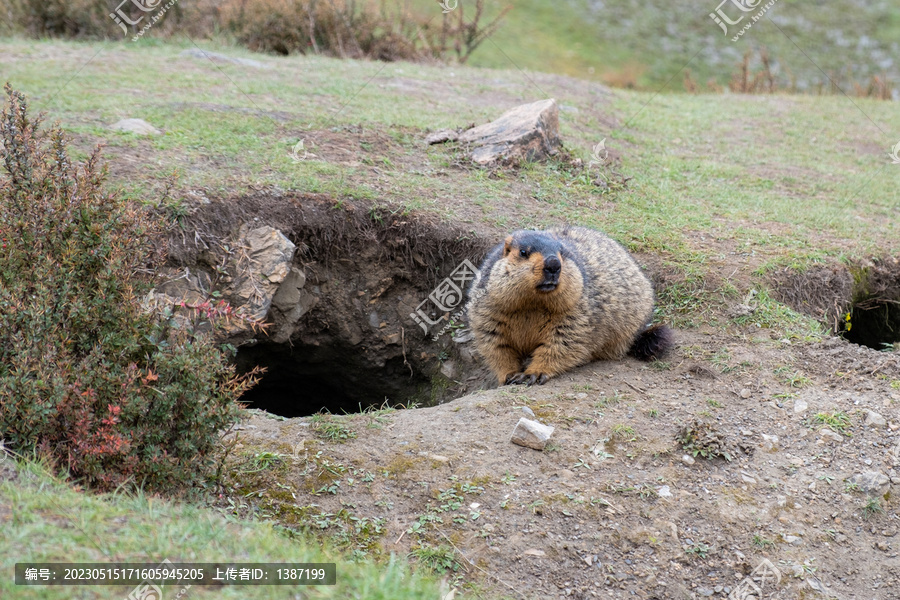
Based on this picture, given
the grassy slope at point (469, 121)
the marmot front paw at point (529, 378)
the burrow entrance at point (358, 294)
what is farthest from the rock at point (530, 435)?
the grassy slope at point (469, 121)

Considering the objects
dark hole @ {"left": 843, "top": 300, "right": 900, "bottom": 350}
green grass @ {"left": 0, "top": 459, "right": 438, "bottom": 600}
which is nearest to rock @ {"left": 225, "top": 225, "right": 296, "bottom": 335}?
green grass @ {"left": 0, "top": 459, "right": 438, "bottom": 600}

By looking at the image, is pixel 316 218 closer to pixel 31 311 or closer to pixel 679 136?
pixel 31 311

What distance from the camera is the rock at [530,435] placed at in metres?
5.04

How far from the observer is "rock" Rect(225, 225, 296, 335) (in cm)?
688

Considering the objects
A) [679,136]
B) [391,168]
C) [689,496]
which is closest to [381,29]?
[679,136]

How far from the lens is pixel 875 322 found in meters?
7.84

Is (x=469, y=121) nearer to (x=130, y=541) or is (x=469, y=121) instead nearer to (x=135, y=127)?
(x=135, y=127)

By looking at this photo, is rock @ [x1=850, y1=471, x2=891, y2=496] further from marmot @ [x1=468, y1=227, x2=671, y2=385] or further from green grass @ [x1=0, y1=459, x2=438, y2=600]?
green grass @ [x1=0, y1=459, x2=438, y2=600]

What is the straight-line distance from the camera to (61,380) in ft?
12.4

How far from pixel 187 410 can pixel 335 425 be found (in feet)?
4.50

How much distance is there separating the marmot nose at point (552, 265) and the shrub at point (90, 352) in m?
2.40

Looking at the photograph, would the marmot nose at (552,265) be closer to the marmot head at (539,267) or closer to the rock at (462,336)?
the marmot head at (539,267)

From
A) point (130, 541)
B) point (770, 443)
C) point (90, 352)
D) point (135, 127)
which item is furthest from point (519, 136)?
point (130, 541)

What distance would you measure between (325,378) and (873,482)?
573 centimetres
